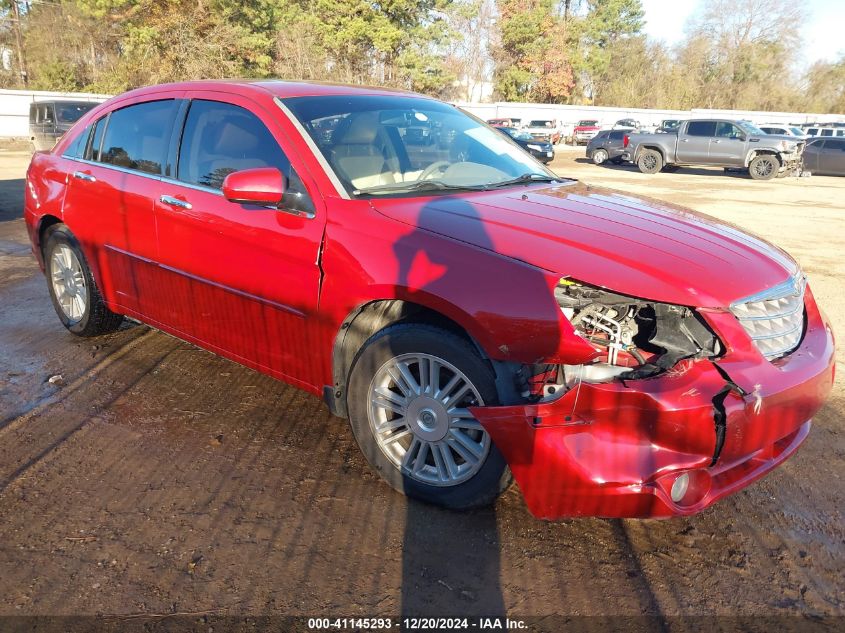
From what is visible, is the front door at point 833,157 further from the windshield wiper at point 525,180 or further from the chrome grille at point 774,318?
the chrome grille at point 774,318

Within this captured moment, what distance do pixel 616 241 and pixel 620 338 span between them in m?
0.44

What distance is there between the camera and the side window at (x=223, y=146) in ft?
11.0

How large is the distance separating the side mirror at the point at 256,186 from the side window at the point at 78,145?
2.18 metres

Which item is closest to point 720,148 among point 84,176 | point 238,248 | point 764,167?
point 764,167

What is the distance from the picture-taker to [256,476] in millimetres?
3139

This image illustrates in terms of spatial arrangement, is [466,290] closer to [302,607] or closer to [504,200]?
[504,200]

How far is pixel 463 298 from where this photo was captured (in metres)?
2.56

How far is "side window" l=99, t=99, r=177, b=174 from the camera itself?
3.93 metres

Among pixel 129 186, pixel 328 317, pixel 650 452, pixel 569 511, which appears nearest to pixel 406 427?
pixel 328 317

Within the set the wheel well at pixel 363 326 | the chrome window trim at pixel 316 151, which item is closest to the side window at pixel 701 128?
the chrome window trim at pixel 316 151

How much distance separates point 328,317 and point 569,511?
1.33 m

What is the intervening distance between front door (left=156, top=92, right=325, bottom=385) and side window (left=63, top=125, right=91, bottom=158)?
1.26m

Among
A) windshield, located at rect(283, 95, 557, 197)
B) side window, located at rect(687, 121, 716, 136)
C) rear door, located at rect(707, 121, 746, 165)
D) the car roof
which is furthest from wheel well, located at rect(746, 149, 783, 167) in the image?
the car roof

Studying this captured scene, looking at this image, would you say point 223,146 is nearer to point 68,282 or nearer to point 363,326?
point 363,326
